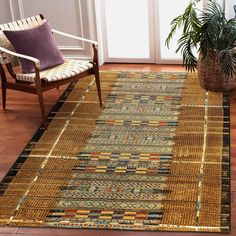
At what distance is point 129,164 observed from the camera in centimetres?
405

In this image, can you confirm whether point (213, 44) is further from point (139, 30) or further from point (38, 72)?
point (38, 72)

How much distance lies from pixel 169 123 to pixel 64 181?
115 centimetres

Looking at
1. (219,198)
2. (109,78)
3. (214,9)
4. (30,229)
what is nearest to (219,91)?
(214,9)

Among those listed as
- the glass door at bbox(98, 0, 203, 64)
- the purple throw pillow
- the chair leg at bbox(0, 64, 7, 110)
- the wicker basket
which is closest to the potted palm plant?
the wicker basket

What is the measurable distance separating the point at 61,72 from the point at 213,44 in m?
1.28

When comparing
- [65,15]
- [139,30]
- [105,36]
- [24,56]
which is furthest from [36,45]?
[139,30]

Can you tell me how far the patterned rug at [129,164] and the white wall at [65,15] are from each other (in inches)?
31.3

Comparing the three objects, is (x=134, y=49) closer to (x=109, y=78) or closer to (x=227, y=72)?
(x=109, y=78)

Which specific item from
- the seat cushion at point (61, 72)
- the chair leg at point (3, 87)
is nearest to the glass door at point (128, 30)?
the seat cushion at point (61, 72)

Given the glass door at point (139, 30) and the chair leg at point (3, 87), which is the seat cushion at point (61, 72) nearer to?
the chair leg at point (3, 87)

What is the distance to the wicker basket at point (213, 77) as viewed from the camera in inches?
198

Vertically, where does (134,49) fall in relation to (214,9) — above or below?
below

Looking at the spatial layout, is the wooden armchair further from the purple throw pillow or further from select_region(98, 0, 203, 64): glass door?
select_region(98, 0, 203, 64): glass door

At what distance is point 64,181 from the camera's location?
3.87 meters
